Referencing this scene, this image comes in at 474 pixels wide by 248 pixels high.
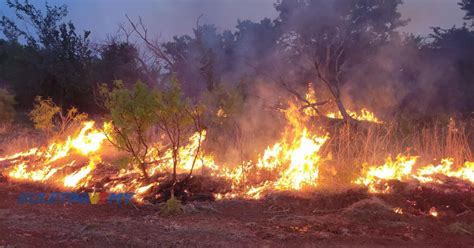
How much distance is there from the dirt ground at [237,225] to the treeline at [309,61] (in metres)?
7.41

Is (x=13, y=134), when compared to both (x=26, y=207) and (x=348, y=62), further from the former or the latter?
(x=348, y=62)

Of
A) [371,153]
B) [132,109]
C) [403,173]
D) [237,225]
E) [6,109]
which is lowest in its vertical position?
[237,225]

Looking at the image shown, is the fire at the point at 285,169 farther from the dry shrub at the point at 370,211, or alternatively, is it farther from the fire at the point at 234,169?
the dry shrub at the point at 370,211

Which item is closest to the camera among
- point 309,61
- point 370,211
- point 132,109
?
point 370,211

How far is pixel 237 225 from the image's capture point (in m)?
6.13

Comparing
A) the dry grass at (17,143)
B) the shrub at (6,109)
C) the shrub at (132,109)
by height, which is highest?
the shrub at (6,109)

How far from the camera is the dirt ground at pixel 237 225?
537 cm

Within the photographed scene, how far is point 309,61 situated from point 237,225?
1311 centimetres

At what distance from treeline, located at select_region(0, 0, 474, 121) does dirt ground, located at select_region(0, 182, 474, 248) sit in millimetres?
7410

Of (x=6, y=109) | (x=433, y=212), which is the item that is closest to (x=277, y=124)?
(x=433, y=212)

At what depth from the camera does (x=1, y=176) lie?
9656 millimetres

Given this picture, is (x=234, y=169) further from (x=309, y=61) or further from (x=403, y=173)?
(x=309, y=61)

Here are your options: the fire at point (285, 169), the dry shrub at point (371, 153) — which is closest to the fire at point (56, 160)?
the fire at point (285, 169)

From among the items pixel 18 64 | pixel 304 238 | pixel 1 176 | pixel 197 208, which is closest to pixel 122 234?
pixel 197 208
